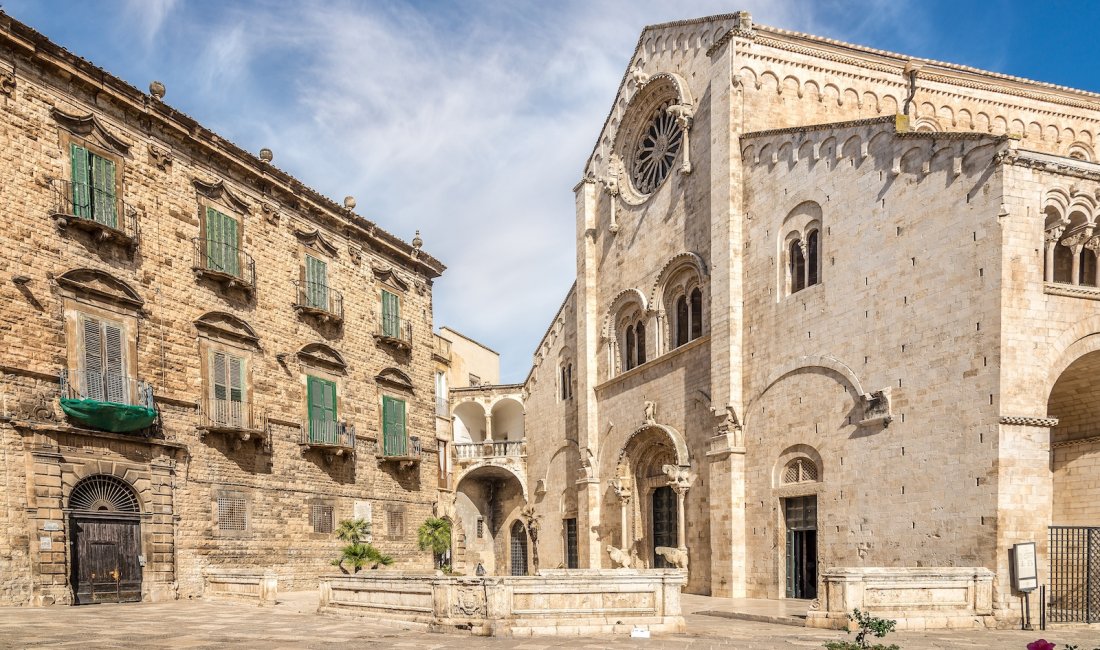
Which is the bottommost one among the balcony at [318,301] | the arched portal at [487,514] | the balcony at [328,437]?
the arched portal at [487,514]

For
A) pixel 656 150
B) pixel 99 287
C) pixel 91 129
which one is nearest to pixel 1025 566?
pixel 656 150

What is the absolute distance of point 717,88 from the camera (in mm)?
23906

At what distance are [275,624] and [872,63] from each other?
2093 cm

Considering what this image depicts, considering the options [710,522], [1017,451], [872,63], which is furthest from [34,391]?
[872,63]

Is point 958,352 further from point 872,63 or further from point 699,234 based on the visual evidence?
point 872,63

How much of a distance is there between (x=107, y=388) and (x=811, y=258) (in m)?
15.3

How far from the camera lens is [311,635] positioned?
40.3 ft

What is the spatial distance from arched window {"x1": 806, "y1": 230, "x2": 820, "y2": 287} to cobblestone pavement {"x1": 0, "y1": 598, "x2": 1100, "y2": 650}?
830 centimetres

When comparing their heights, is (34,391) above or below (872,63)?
below

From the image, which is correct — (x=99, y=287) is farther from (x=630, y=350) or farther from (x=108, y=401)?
(x=630, y=350)

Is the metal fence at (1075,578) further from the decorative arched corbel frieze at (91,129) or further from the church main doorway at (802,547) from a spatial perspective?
the decorative arched corbel frieze at (91,129)

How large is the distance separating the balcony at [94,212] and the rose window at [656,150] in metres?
15.0

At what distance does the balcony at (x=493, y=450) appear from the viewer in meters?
36.2

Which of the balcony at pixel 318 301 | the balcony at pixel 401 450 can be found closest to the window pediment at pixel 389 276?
the balcony at pixel 318 301
